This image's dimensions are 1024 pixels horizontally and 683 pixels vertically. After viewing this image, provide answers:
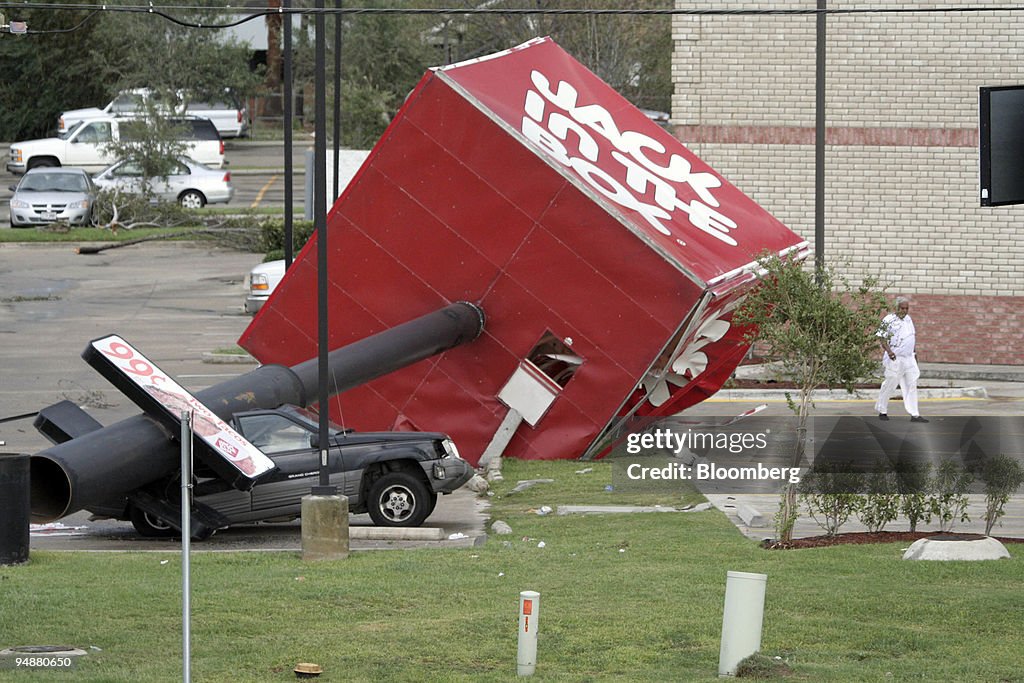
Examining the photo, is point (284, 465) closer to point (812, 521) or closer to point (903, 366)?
point (812, 521)

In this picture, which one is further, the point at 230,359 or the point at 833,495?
the point at 230,359

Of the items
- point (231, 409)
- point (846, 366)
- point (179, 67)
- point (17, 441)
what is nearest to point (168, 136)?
point (179, 67)

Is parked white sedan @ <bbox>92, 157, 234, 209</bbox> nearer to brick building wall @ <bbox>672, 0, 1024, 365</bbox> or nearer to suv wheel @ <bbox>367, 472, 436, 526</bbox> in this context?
brick building wall @ <bbox>672, 0, 1024, 365</bbox>

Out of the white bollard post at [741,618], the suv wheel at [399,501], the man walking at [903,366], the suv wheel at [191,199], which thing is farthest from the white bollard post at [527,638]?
the suv wheel at [191,199]

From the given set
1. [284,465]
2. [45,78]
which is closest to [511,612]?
[284,465]

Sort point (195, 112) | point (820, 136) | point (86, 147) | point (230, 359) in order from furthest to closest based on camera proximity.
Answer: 1. point (195, 112)
2. point (86, 147)
3. point (230, 359)
4. point (820, 136)

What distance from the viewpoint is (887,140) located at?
28969 mm

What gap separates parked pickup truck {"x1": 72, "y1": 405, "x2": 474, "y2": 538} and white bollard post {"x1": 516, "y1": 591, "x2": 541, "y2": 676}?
6.16 metres

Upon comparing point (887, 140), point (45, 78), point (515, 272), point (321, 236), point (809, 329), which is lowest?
point (809, 329)

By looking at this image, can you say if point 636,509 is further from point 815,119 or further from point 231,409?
point 815,119

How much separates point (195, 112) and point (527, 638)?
5179cm

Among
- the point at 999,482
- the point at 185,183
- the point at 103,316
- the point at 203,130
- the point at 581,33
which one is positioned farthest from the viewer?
the point at 203,130

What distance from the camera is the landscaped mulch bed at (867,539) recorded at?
538 inches

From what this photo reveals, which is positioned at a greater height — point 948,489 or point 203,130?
point 203,130
